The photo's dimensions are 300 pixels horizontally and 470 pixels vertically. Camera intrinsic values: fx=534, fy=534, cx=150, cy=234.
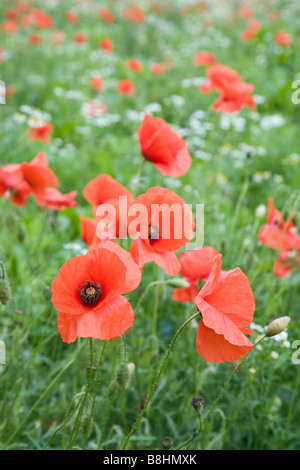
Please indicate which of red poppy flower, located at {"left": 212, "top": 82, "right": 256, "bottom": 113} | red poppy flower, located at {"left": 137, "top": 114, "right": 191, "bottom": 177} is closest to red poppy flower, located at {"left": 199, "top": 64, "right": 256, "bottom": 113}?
red poppy flower, located at {"left": 212, "top": 82, "right": 256, "bottom": 113}

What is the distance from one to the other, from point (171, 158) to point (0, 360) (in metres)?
0.79

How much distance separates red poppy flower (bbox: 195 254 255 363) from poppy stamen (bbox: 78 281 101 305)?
0.23 m

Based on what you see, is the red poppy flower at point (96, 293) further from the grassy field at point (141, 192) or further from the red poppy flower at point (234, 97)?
the red poppy flower at point (234, 97)

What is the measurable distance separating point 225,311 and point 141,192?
6.88 feet

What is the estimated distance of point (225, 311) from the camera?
1.12 metres

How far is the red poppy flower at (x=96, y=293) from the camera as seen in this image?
1.07 metres

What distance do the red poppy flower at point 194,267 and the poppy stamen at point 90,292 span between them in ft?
1.37

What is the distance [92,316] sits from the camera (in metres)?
1.09

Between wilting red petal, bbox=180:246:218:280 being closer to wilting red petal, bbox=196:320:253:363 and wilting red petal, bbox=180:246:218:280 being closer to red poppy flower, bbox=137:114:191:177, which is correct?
red poppy flower, bbox=137:114:191:177

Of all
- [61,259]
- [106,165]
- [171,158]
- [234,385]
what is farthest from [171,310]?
[106,165]

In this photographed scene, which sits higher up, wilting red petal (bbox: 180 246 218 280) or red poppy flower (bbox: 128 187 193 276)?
red poppy flower (bbox: 128 187 193 276)

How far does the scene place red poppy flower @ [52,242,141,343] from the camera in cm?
107

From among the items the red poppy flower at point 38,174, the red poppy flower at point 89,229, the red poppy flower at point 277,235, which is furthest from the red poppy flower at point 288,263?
the red poppy flower at point 38,174

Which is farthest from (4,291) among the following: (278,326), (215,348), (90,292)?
(278,326)
